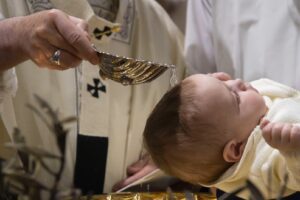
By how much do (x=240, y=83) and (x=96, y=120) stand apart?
425 millimetres

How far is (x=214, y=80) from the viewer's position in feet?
2.62

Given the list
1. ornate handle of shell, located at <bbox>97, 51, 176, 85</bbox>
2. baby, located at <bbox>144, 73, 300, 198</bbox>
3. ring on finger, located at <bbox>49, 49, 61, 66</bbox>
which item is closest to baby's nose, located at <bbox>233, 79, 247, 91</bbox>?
baby, located at <bbox>144, 73, 300, 198</bbox>

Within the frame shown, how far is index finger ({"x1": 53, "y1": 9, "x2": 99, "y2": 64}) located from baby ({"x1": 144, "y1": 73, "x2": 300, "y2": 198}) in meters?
0.12

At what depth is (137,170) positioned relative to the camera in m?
1.19

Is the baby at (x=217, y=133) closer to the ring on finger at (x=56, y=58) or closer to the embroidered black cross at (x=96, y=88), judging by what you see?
the ring on finger at (x=56, y=58)

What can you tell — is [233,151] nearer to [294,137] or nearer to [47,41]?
[294,137]

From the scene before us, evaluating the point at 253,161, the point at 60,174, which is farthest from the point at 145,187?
the point at 60,174

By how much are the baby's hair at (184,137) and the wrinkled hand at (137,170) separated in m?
0.37

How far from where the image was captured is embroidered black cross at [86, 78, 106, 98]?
1.19 meters

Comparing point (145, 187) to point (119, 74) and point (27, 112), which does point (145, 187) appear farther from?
point (119, 74)

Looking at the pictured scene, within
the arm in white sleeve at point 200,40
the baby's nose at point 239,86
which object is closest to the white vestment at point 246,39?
the arm in white sleeve at point 200,40

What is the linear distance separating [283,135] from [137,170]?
1.98 ft

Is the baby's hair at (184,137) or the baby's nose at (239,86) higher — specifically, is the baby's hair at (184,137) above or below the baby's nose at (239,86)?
below

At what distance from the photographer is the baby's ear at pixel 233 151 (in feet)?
2.56
